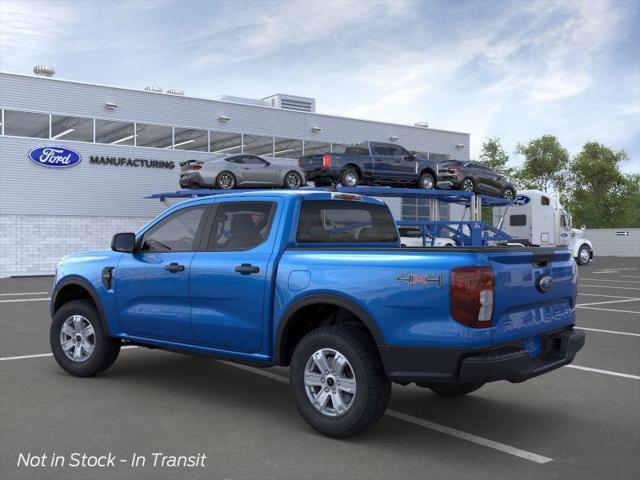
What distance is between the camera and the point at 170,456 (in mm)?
4539

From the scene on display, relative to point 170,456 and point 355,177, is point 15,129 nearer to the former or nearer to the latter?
point 355,177

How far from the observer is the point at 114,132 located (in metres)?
29.0

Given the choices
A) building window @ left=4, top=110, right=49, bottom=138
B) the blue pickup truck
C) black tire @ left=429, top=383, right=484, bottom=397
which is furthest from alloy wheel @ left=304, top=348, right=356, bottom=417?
building window @ left=4, top=110, right=49, bottom=138

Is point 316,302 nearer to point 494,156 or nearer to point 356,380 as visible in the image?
point 356,380

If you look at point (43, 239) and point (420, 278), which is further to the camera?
point (43, 239)

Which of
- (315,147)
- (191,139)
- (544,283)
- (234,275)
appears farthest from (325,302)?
(315,147)

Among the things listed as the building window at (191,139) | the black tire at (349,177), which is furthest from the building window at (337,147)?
the black tire at (349,177)

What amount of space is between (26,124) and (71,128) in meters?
1.71

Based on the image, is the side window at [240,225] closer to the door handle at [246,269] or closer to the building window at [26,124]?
the door handle at [246,269]

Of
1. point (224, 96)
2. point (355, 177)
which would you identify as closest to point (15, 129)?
point (224, 96)

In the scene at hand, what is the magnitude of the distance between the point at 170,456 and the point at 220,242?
6.70 ft

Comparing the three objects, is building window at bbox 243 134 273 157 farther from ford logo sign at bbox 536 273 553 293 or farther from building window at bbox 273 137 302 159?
ford logo sign at bbox 536 273 553 293

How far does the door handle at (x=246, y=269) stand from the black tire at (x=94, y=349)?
6.78 feet

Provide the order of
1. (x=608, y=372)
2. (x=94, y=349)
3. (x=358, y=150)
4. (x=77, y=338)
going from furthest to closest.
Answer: (x=358, y=150)
(x=608, y=372)
(x=77, y=338)
(x=94, y=349)
